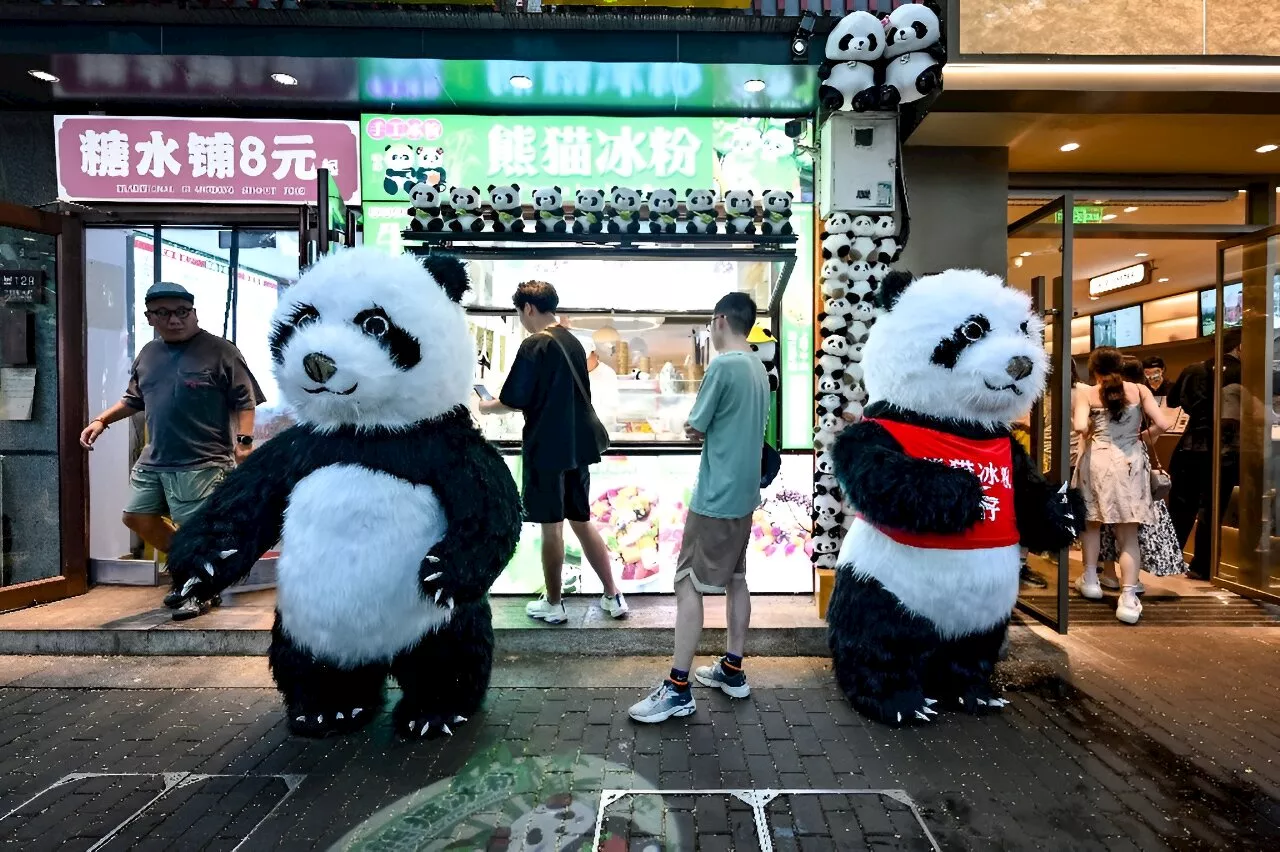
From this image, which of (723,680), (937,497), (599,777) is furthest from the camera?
(723,680)

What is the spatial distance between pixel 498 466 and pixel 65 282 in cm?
414

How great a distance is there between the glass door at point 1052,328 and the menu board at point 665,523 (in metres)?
1.57

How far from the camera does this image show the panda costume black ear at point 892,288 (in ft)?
11.9

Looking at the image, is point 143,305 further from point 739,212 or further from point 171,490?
point 739,212

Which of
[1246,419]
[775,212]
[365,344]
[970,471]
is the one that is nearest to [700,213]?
[775,212]

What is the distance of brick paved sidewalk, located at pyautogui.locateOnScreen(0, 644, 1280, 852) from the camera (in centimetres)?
269

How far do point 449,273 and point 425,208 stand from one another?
1.53 metres

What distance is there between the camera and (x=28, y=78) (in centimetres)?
504

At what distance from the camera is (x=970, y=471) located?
3.44 meters

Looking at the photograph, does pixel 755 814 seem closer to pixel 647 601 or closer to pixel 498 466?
pixel 498 466

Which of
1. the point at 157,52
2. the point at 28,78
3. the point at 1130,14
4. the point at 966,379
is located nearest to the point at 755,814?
the point at 966,379

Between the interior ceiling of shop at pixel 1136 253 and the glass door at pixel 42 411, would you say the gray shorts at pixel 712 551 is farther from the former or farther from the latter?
the glass door at pixel 42 411

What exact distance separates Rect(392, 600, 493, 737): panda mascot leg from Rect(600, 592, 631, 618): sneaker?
1361mm

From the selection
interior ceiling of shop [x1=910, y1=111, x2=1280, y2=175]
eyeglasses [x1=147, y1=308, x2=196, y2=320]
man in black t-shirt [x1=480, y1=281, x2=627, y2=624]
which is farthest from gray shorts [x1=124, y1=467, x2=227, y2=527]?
interior ceiling of shop [x1=910, y1=111, x2=1280, y2=175]
